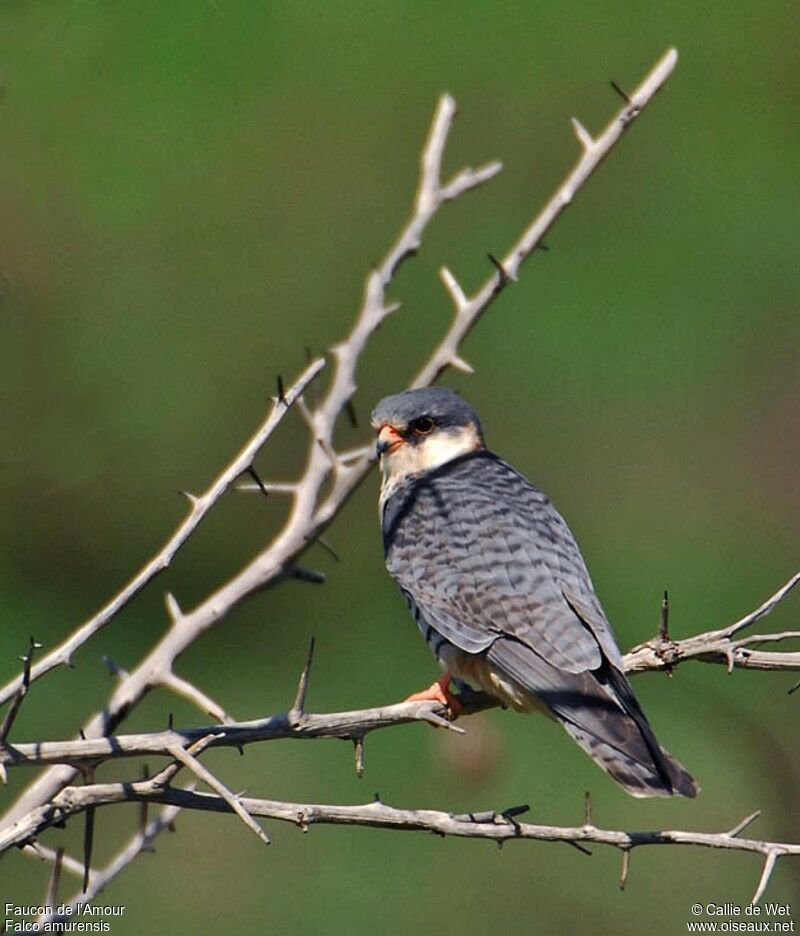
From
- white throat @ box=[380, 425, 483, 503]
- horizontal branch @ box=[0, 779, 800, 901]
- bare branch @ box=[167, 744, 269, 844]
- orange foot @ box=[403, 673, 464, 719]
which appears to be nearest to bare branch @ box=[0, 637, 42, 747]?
horizontal branch @ box=[0, 779, 800, 901]

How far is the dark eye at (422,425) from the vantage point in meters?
4.57

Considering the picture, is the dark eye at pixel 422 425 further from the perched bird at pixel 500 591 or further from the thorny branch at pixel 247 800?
the thorny branch at pixel 247 800

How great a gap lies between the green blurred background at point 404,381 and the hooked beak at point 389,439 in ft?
4.46

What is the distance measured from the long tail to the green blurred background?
1.17 metres

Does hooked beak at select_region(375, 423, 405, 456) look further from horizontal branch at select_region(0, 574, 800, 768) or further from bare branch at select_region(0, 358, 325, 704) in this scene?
bare branch at select_region(0, 358, 325, 704)

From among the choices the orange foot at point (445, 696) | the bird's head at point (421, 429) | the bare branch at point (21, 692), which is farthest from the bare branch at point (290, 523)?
the bird's head at point (421, 429)

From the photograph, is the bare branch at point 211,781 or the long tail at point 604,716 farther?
the long tail at point 604,716

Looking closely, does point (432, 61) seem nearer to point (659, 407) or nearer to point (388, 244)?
point (388, 244)

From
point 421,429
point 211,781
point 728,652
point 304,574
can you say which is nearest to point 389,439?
point 421,429

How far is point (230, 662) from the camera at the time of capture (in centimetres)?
684

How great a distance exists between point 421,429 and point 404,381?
2683mm

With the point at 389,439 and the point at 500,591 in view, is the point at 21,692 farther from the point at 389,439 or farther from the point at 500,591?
the point at 389,439

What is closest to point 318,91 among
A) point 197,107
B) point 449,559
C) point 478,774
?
point 197,107

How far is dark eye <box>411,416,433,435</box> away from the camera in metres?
4.57
